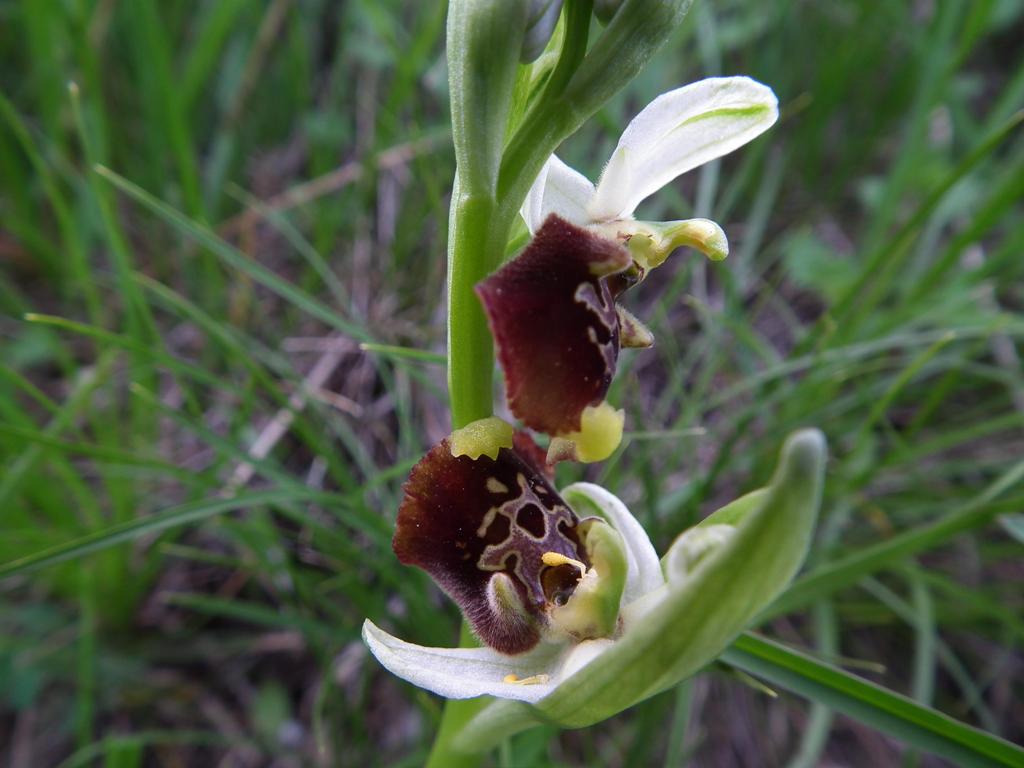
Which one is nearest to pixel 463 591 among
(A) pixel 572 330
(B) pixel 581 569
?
(B) pixel 581 569

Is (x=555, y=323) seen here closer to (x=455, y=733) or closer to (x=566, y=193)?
(x=566, y=193)

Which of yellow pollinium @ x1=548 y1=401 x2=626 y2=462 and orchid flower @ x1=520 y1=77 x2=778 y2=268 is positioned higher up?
orchid flower @ x1=520 y1=77 x2=778 y2=268

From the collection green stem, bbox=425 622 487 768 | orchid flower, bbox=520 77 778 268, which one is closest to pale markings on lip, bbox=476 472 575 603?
green stem, bbox=425 622 487 768

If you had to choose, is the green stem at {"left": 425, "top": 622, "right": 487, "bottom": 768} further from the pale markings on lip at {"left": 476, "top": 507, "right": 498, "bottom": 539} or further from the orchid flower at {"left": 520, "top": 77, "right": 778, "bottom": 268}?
the orchid flower at {"left": 520, "top": 77, "right": 778, "bottom": 268}

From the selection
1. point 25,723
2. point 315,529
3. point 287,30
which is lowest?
point 25,723

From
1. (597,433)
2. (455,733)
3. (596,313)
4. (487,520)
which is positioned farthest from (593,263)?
(455,733)

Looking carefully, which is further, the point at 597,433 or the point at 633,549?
the point at 633,549

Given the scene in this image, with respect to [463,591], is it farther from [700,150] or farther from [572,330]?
[700,150]
